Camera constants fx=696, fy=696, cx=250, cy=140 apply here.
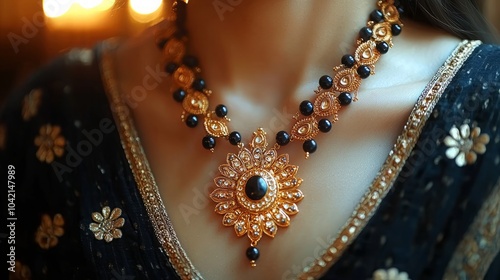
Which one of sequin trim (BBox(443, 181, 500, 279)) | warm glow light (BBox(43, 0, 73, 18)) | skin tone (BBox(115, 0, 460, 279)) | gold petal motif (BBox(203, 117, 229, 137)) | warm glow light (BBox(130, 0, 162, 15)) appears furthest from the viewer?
warm glow light (BBox(43, 0, 73, 18))

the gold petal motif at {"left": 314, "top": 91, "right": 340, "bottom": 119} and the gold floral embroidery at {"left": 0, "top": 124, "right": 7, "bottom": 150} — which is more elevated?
the gold floral embroidery at {"left": 0, "top": 124, "right": 7, "bottom": 150}

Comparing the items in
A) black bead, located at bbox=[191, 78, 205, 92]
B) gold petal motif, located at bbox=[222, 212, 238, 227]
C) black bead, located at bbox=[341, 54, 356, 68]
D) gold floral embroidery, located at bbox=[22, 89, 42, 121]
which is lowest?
gold petal motif, located at bbox=[222, 212, 238, 227]

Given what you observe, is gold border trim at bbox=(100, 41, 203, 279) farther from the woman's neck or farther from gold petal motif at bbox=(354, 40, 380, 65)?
gold petal motif at bbox=(354, 40, 380, 65)

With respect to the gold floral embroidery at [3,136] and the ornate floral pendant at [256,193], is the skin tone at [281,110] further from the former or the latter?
the gold floral embroidery at [3,136]

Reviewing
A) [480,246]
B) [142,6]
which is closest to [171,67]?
[480,246]

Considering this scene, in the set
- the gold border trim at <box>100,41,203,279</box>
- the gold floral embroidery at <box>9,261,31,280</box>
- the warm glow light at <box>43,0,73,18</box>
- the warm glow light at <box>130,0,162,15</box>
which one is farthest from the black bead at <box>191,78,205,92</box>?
the warm glow light at <box>43,0,73,18</box>

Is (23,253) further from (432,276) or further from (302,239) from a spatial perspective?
(432,276)
